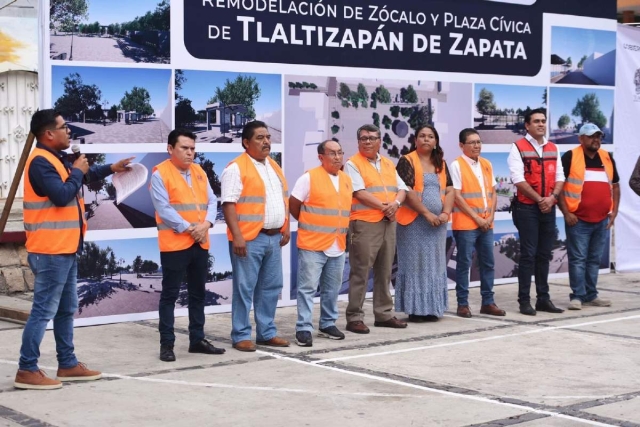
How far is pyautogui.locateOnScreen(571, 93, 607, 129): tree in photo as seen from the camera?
13.1 m

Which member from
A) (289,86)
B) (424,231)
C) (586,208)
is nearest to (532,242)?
(586,208)

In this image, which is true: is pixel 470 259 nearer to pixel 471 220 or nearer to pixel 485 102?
pixel 471 220

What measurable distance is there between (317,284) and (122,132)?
232 centimetres

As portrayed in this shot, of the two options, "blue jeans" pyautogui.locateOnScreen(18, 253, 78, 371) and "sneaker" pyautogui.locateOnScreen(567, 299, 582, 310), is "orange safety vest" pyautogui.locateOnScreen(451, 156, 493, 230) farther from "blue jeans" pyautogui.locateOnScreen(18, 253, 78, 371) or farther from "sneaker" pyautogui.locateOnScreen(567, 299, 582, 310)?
"blue jeans" pyautogui.locateOnScreen(18, 253, 78, 371)

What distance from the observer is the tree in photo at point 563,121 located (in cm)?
1293

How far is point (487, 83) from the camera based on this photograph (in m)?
12.2

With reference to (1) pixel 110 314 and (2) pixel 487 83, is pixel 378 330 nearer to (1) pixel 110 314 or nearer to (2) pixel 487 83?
(1) pixel 110 314

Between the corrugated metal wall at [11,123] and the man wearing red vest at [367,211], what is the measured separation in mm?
5915

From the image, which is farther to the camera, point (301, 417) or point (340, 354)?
point (340, 354)

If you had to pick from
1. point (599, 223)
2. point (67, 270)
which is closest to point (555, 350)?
point (599, 223)

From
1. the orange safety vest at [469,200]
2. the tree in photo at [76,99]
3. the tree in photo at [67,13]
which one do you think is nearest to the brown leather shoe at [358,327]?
the orange safety vest at [469,200]

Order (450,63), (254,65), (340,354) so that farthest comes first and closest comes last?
(450,63)
(254,65)
(340,354)

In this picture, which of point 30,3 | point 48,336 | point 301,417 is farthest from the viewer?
Result: point 30,3

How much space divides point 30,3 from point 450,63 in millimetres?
5960
